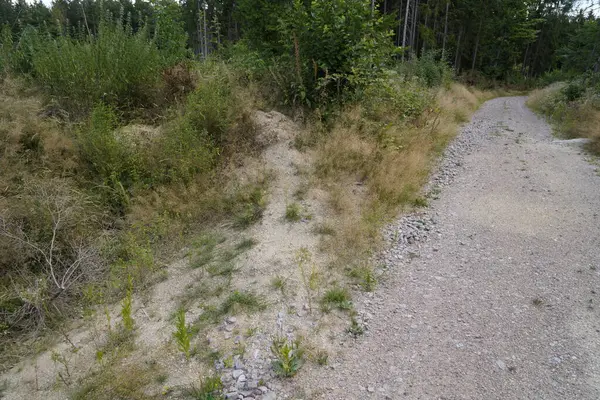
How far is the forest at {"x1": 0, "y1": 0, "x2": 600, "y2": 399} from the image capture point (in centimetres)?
391

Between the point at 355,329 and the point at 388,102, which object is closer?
the point at 355,329

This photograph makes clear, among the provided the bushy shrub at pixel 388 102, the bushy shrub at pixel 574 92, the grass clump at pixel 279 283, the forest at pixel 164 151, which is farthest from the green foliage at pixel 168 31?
the bushy shrub at pixel 574 92

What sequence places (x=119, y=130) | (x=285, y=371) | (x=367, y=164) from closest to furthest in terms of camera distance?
(x=285, y=371)
(x=119, y=130)
(x=367, y=164)

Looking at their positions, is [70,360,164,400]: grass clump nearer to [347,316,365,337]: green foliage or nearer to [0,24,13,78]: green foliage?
[347,316,365,337]: green foliage

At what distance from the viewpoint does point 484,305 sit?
364 cm

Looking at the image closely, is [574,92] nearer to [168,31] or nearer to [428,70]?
[428,70]

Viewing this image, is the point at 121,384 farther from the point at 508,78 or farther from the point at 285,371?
the point at 508,78

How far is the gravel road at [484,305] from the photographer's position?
281 centimetres

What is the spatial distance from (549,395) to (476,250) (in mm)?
2215

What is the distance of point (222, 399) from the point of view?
270 centimetres

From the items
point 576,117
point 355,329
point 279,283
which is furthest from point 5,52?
point 576,117

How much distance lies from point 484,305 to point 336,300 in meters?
1.53

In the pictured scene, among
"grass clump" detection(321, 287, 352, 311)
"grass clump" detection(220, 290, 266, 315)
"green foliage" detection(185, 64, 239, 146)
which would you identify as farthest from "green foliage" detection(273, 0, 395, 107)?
"grass clump" detection(220, 290, 266, 315)

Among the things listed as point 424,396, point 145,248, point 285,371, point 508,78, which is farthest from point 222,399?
point 508,78
